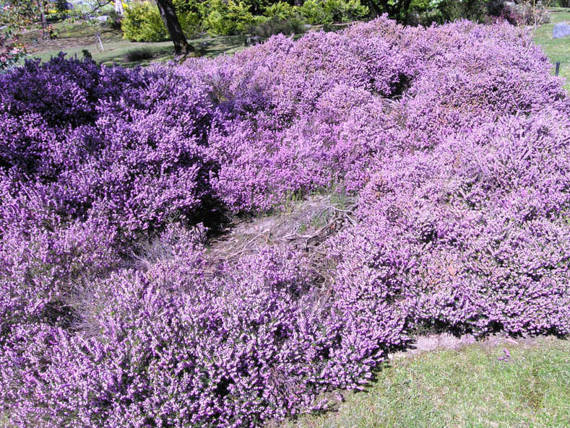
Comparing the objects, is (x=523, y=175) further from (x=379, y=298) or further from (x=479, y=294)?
(x=379, y=298)

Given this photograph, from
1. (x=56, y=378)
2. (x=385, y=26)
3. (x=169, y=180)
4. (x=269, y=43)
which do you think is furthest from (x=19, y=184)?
(x=385, y=26)

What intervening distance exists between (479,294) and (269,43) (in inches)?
327

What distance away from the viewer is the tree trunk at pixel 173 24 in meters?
16.2

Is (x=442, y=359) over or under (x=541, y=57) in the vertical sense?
under

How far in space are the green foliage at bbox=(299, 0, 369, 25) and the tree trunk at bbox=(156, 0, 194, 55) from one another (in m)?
7.34

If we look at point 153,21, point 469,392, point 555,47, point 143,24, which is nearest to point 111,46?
point 143,24

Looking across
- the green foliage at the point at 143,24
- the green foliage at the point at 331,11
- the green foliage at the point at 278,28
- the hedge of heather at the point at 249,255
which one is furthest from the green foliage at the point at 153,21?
the hedge of heather at the point at 249,255

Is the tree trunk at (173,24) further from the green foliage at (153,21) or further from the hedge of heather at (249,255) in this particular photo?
the hedge of heather at (249,255)

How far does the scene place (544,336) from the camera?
3.33 metres

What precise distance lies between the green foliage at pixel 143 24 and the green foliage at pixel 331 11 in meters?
8.61

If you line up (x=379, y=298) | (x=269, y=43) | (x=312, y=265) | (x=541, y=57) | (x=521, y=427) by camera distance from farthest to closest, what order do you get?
1. (x=269, y=43)
2. (x=541, y=57)
3. (x=312, y=265)
4. (x=379, y=298)
5. (x=521, y=427)

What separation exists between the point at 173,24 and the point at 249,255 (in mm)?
15457

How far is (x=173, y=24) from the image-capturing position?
1658cm

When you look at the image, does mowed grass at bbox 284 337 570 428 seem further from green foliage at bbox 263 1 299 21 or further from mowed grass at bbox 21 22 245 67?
green foliage at bbox 263 1 299 21
